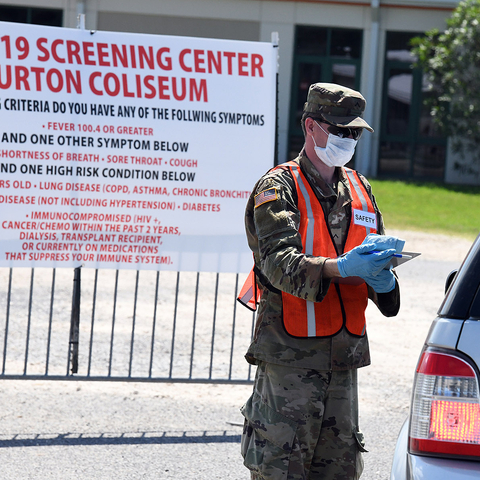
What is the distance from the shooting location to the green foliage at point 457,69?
18.9 meters

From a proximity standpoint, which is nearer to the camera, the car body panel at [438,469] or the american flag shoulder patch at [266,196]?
the car body panel at [438,469]

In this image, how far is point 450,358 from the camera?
2.03 meters

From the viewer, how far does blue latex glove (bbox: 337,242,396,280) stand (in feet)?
7.54

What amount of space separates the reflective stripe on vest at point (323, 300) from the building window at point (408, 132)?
63.3 ft

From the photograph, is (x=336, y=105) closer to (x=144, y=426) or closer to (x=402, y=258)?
(x=402, y=258)

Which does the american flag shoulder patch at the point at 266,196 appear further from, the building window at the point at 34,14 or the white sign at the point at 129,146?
the building window at the point at 34,14

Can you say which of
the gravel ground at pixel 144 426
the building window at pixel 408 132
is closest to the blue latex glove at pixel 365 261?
the gravel ground at pixel 144 426

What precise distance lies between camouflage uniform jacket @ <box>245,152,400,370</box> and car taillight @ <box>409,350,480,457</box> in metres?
0.52

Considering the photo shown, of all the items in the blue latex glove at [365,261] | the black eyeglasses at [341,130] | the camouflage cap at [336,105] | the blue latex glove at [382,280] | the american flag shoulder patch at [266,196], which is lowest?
the blue latex glove at [382,280]

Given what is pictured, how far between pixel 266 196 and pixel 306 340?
0.54 metres

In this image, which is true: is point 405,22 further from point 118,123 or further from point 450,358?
point 450,358

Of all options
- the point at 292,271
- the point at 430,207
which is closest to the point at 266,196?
the point at 292,271

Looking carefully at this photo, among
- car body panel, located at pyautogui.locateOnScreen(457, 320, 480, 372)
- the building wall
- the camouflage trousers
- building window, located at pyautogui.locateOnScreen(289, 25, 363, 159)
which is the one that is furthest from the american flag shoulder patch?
building window, located at pyautogui.locateOnScreen(289, 25, 363, 159)

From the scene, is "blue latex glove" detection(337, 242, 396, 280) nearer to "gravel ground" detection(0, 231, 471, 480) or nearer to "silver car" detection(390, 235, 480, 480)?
"silver car" detection(390, 235, 480, 480)
